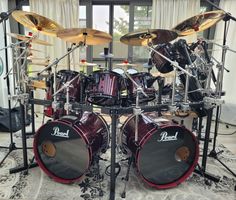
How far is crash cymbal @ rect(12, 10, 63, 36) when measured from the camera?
1732 millimetres

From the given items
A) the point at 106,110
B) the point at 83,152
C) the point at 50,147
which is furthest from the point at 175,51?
the point at 50,147

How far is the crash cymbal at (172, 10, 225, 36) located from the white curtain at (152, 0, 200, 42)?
1721 mm

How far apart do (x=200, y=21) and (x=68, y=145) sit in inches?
61.6

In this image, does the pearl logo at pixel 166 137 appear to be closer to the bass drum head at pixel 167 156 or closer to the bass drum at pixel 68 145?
the bass drum head at pixel 167 156

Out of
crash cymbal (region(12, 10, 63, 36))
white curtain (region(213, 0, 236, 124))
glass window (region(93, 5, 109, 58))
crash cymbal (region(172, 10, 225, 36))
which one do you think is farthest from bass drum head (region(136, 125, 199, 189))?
glass window (region(93, 5, 109, 58))

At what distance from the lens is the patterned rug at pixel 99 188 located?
1.73 m

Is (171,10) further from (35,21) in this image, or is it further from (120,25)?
(35,21)

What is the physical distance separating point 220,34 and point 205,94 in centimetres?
224

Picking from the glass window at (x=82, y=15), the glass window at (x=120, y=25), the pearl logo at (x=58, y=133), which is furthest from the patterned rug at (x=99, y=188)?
the glass window at (x=82, y=15)

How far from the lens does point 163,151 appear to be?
1.77 m

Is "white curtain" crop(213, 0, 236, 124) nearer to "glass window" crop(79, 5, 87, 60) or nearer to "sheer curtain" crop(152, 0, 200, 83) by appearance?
"sheer curtain" crop(152, 0, 200, 83)

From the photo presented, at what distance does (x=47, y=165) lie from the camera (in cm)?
192

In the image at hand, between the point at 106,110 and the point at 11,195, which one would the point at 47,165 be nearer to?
the point at 11,195

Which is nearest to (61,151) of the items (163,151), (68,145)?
(68,145)
